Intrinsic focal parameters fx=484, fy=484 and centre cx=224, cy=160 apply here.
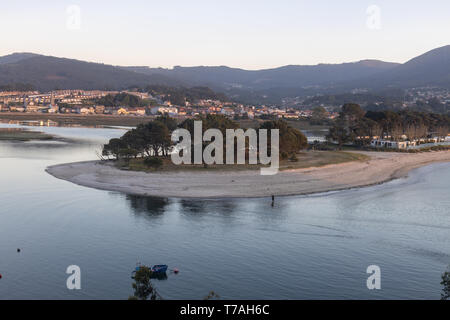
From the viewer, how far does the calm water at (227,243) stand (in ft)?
64.9

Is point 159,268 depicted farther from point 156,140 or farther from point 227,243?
point 156,140

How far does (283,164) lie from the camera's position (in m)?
51.7

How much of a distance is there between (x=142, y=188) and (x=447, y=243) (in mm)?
23033

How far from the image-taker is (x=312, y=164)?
52.3 metres

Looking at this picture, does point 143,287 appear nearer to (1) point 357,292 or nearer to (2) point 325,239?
(1) point 357,292

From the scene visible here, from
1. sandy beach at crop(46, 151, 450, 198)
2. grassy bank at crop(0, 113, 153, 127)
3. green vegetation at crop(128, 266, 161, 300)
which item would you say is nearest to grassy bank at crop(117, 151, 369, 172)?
sandy beach at crop(46, 151, 450, 198)

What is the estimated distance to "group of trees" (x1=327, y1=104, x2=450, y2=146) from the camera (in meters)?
76.9

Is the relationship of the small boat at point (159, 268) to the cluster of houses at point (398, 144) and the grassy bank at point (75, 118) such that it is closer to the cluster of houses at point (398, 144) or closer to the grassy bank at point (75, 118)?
the cluster of houses at point (398, 144)

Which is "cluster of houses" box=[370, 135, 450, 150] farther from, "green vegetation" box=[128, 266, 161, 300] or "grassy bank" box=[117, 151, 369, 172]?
"green vegetation" box=[128, 266, 161, 300]

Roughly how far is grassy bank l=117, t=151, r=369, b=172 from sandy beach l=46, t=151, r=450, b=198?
4.29 feet

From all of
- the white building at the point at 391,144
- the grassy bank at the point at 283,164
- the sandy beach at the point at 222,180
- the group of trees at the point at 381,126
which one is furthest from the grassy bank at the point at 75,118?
the sandy beach at the point at 222,180

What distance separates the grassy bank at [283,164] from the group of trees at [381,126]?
13354 millimetres
